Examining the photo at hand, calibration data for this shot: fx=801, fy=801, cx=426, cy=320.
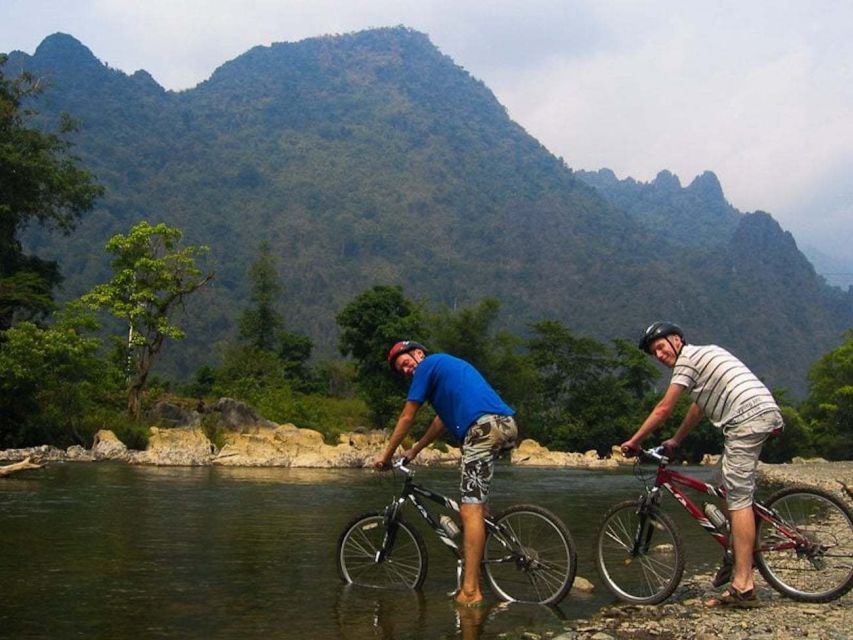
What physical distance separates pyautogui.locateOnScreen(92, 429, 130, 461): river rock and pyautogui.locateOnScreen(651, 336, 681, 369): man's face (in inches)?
924

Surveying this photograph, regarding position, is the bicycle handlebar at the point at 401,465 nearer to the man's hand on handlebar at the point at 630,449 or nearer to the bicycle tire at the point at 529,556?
the bicycle tire at the point at 529,556

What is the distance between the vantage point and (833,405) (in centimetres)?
6806

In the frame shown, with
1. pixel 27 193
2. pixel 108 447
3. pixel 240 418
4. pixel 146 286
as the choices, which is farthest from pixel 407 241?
pixel 108 447

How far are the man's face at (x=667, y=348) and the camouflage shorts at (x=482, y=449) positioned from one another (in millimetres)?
1418

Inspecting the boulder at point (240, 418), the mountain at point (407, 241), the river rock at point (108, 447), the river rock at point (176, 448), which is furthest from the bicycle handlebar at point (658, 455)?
the mountain at point (407, 241)

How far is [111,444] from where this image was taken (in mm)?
27609

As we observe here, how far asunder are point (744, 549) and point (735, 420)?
99cm

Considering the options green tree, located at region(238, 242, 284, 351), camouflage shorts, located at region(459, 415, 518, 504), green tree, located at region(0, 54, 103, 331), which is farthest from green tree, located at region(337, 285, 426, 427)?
camouflage shorts, located at region(459, 415, 518, 504)

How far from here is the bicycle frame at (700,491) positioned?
6402 mm

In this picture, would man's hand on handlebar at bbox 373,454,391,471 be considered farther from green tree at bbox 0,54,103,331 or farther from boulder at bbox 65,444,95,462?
green tree at bbox 0,54,103,331

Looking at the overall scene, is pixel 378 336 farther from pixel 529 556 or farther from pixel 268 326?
pixel 529 556

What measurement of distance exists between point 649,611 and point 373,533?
240cm

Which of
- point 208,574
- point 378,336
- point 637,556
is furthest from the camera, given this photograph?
point 378,336

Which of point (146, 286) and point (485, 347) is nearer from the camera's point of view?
point (146, 286)
